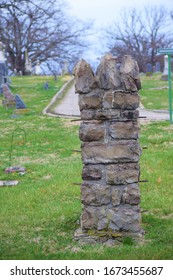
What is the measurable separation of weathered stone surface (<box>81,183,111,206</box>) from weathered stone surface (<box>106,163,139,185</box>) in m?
0.11

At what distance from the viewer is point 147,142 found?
1209 cm

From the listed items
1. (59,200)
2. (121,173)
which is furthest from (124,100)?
(59,200)

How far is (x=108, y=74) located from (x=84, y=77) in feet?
0.84

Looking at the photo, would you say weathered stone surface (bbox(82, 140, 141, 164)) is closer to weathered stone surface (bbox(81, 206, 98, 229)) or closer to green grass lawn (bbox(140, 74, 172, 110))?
weathered stone surface (bbox(81, 206, 98, 229))

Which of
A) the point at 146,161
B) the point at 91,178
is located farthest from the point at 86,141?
the point at 146,161

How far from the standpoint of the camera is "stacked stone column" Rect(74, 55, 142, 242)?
5.30 meters

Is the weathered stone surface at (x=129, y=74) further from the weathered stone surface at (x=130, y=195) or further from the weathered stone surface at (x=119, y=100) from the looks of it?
the weathered stone surface at (x=130, y=195)

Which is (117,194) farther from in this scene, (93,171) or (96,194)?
(93,171)

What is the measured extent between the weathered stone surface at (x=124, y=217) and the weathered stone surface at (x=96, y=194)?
0.13 meters

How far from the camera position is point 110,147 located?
536cm

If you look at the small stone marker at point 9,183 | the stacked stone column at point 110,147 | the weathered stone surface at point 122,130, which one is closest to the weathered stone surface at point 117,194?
the stacked stone column at point 110,147

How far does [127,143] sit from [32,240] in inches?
58.9

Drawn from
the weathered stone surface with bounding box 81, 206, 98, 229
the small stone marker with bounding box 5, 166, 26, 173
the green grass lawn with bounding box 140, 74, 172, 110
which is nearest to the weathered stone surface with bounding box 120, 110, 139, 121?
the weathered stone surface with bounding box 81, 206, 98, 229

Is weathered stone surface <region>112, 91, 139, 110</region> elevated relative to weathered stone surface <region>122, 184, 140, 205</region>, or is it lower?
elevated
